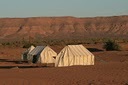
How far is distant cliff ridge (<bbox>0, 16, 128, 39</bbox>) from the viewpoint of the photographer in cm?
16212

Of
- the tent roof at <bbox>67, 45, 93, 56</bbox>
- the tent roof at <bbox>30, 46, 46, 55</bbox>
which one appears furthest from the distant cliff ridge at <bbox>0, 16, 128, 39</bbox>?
the tent roof at <bbox>67, 45, 93, 56</bbox>

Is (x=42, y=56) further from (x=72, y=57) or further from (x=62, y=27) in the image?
(x=62, y=27)

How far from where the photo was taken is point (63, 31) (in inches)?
6644

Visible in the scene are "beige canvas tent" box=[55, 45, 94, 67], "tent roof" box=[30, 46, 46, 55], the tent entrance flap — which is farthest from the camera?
"tent roof" box=[30, 46, 46, 55]

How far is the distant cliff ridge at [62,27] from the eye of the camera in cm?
16212

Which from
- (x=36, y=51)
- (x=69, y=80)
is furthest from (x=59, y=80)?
(x=36, y=51)

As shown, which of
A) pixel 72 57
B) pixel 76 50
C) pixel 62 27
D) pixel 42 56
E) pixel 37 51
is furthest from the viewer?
pixel 62 27

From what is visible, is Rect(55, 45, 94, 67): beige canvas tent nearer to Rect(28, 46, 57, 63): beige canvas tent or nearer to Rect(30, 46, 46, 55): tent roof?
Rect(28, 46, 57, 63): beige canvas tent

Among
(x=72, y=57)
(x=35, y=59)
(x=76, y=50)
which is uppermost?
(x=76, y=50)

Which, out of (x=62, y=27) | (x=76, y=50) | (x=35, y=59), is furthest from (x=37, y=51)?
(x=62, y=27)

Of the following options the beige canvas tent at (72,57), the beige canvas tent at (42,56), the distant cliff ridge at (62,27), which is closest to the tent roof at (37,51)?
the beige canvas tent at (42,56)

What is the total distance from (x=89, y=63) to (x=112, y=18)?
150683 millimetres

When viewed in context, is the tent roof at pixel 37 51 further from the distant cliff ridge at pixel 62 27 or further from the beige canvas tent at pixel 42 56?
the distant cliff ridge at pixel 62 27

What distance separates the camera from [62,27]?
17250cm
